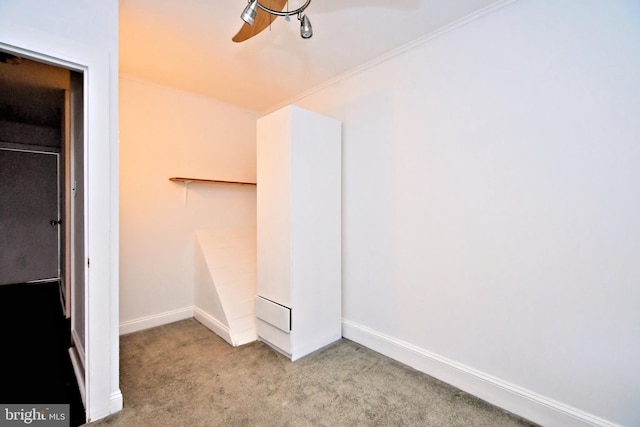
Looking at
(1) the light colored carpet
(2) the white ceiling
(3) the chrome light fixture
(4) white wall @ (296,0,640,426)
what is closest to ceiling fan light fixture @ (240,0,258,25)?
(3) the chrome light fixture

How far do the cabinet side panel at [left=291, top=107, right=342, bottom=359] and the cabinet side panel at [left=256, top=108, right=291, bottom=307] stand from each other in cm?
7

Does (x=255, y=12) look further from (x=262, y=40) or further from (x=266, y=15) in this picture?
(x=262, y=40)

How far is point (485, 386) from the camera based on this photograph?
1771 mm

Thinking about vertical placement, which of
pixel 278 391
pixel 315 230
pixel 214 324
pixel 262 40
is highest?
pixel 262 40

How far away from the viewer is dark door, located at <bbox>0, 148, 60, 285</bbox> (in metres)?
4.12

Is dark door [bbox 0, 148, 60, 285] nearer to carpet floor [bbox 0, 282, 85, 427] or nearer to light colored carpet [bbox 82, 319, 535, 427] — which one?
carpet floor [bbox 0, 282, 85, 427]

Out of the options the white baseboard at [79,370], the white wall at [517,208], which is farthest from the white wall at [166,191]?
the white wall at [517,208]

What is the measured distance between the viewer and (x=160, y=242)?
290 centimetres

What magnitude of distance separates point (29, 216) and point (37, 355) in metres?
3.28

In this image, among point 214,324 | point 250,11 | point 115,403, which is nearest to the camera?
point 250,11

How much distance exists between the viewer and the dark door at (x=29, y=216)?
4.12 meters

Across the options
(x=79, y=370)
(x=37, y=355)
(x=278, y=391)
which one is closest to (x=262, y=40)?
(x=278, y=391)

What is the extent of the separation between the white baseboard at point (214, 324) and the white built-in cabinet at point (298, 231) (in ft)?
1.02

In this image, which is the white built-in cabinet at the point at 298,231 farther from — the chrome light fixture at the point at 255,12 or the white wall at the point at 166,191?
the white wall at the point at 166,191
